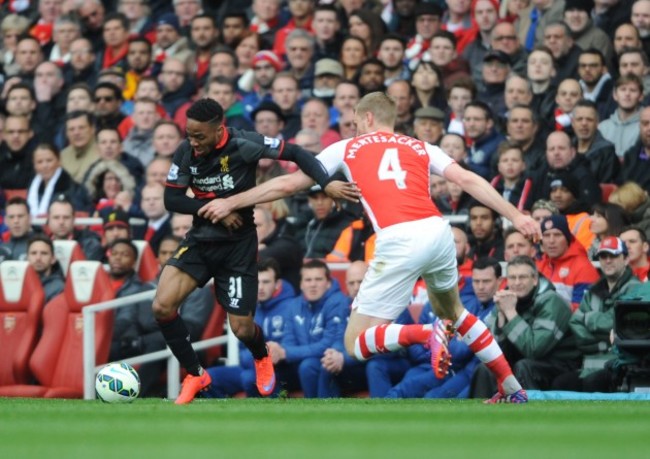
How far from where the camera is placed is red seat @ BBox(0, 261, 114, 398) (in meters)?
17.2

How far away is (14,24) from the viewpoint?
2489cm

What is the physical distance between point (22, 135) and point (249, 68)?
3.05 metres

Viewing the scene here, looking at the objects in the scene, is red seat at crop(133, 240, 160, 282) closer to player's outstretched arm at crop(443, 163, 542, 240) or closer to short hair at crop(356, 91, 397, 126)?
short hair at crop(356, 91, 397, 126)

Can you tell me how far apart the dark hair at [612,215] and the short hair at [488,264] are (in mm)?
1043

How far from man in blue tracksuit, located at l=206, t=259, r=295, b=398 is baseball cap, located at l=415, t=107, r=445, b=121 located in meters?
2.76

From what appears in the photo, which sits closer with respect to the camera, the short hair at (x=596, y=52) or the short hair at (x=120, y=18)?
the short hair at (x=596, y=52)

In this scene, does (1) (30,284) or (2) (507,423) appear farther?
(1) (30,284)

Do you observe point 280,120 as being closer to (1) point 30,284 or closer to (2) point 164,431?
(1) point 30,284

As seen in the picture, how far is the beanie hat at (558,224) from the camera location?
15492 mm

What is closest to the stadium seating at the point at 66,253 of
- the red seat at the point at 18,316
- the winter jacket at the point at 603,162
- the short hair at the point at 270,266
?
the red seat at the point at 18,316

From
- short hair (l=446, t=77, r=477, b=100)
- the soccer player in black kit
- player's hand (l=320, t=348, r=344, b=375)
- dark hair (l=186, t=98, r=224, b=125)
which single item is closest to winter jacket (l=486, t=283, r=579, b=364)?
player's hand (l=320, t=348, r=344, b=375)

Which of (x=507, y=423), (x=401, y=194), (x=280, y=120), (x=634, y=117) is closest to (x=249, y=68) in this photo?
(x=280, y=120)

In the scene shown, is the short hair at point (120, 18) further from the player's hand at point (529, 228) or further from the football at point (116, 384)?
the player's hand at point (529, 228)

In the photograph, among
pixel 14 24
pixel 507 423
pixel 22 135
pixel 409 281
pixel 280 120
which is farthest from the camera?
pixel 14 24
